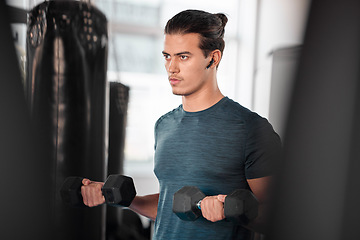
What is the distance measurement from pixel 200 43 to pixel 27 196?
1.62 ft

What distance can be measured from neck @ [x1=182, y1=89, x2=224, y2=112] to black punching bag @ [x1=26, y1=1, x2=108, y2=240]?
249mm

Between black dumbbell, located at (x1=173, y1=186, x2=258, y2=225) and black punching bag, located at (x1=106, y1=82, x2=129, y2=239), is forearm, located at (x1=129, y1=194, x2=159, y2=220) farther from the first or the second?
black punching bag, located at (x1=106, y1=82, x2=129, y2=239)

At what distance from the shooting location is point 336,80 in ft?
0.88

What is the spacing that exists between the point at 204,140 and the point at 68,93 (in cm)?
35

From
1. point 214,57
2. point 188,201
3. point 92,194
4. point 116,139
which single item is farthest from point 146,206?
point 116,139

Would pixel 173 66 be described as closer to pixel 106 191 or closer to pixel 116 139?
pixel 106 191

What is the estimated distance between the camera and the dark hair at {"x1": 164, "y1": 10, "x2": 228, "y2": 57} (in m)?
0.73

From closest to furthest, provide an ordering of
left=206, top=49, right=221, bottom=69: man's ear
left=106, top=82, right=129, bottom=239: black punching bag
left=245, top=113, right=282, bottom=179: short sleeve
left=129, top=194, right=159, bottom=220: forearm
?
left=245, top=113, right=282, bottom=179: short sleeve
left=206, top=49, right=221, bottom=69: man's ear
left=129, top=194, right=159, bottom=220: forearm
left=106, top=82, right=129, bottom=239: black punching bag

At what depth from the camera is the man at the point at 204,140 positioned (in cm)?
70

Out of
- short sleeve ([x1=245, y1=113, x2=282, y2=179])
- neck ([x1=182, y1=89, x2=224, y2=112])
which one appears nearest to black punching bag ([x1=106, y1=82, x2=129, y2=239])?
neck ([x1=182, y1=89, x2=224, y2=112])

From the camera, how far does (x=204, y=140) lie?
74 centimetres

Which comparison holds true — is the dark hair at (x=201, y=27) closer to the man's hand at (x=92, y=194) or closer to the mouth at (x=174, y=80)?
the mouth at (x=174, y=80)

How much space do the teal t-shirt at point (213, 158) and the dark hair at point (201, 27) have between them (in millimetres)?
143

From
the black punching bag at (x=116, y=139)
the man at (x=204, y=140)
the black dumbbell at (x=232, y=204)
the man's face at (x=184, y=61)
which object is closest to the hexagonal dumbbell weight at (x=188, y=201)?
the black dumbbell at (x=232, y=204)
